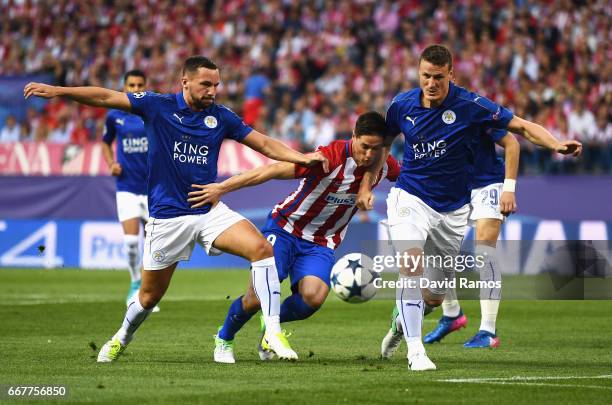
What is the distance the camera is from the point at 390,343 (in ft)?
32.2

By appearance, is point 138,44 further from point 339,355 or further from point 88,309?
point 339,355

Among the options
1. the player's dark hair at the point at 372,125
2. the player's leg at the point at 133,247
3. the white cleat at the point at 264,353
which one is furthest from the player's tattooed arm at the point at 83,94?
the player's leg at the point at 133,247

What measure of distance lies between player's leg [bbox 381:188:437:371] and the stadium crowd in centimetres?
1186

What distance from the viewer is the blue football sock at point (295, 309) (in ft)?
32.3

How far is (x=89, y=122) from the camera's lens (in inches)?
1040

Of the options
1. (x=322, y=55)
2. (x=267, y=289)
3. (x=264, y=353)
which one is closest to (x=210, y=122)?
(x=267, y=289)

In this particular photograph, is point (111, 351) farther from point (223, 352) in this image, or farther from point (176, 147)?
point (176, 147)

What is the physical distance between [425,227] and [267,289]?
4.36 ft

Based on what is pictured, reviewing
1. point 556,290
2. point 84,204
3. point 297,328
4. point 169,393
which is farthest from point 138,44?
point 169,393

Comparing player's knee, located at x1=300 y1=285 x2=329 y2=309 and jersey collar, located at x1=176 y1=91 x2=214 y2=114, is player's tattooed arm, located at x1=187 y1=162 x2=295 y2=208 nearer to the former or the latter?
jersey collar, located at x1=176 y1=91 x2=214 y2=114

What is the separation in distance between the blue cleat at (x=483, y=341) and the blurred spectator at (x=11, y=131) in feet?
56.6

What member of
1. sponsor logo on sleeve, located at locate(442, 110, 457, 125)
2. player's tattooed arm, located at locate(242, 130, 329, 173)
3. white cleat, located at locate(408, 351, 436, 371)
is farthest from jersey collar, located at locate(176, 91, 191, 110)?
white cleat, located at locate(408, 351, 436, 371)

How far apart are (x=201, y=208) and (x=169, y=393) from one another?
7.06 feet

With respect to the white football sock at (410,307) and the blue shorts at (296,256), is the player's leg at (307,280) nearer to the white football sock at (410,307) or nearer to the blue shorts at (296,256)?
the blue shorts at (296,256)
